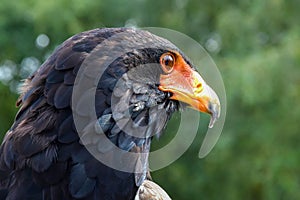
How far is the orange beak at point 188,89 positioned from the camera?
10.3 feet

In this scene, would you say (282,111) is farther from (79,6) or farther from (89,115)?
(89,115)

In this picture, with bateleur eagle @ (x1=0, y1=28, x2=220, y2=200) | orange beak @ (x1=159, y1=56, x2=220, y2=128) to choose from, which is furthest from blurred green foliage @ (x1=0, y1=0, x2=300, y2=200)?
bateleur eagle @ (x1=0, y1=28, x2=220, y2=200)

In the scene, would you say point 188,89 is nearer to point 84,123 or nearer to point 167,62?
point 167,62

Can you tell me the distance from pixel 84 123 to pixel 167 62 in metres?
0.52

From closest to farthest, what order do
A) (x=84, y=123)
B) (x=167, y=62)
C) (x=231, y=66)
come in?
1. (x=84, y=123)
2. (x=167, y=62)
3. (x=231, y=66)

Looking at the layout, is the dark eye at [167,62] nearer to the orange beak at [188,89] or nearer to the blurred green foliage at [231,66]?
the orange beak at [188,89]

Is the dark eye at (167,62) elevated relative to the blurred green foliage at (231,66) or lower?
elevated

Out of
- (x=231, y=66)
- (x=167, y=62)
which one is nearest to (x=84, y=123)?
(x=167, y=62)

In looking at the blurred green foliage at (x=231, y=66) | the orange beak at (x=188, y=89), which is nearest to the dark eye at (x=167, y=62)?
the orange beak at (x=188, y=89)

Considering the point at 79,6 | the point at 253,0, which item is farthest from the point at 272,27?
the point at 79,6

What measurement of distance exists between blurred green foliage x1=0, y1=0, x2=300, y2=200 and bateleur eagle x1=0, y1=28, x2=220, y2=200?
236 inches

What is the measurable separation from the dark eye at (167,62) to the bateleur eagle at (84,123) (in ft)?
0.09

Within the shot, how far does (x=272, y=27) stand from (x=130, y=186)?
7693mm

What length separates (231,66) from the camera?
9328mm
